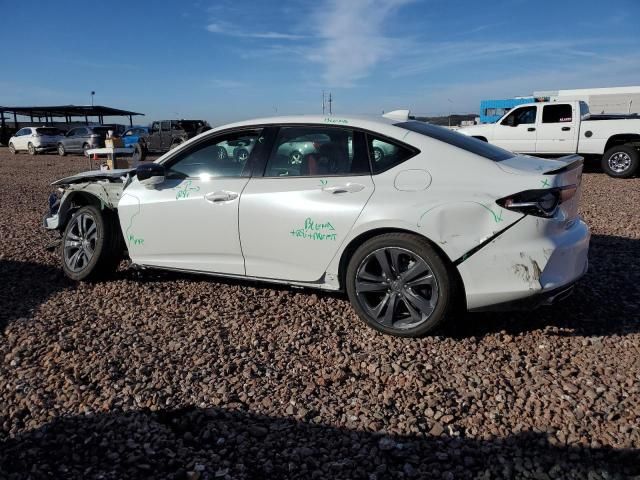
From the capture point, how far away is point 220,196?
4121mm

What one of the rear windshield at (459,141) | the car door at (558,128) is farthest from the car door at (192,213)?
the car door at (558,128)

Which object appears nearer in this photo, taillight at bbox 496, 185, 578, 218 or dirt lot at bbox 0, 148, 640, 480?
dirt lot at bbox 0, 148, 640, 480

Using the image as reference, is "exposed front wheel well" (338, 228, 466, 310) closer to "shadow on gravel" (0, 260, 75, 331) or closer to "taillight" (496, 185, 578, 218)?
"taillight" (496, 185, 578, 218)

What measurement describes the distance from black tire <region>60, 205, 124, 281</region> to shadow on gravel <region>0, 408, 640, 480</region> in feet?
7.66

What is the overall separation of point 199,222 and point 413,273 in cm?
181

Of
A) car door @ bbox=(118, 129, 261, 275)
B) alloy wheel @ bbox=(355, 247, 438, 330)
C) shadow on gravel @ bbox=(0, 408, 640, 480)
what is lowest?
shadow on gravel @ bbox=(0, 408, 640, 480)

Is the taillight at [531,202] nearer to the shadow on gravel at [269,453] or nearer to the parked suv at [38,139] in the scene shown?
the shadow on gravel at [269,453]

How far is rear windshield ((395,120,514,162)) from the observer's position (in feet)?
12.1

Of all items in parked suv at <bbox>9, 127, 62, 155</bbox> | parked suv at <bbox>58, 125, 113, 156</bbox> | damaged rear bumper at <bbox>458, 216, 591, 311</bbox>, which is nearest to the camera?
damaged rear bumper at <bbox>458, 216, 591, 311</bbox>

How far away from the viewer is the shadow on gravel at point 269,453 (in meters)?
Result: 2.33

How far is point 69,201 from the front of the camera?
5234 millimetres

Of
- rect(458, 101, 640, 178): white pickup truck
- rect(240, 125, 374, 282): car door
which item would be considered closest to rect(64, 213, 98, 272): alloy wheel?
rect(240, 125, 374, 282): car door

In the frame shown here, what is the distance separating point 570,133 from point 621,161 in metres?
1.46

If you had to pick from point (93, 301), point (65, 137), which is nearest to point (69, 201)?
point (93, 301)
